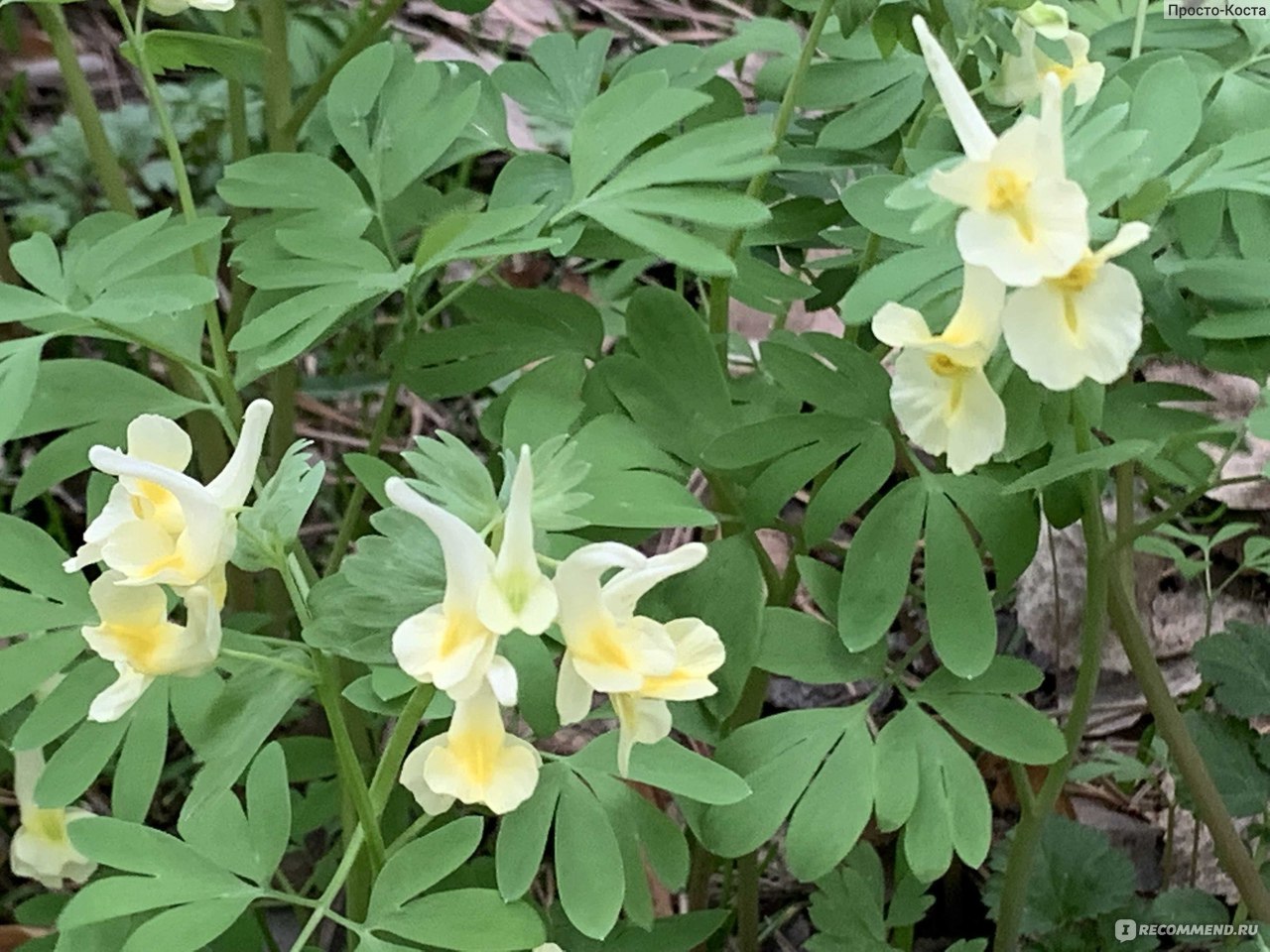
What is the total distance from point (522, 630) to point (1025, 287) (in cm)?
26

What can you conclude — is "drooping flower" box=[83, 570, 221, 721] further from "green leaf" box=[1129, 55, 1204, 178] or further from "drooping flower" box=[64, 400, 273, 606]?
"green leaf" box=[1129, 55, 1204, 178]

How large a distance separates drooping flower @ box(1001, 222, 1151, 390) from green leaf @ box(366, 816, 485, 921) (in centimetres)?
35

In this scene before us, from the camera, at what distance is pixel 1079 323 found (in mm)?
503

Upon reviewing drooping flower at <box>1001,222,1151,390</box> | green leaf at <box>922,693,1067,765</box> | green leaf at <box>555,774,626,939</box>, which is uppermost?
drooping flower at <box>1001,222,1151,390</box>

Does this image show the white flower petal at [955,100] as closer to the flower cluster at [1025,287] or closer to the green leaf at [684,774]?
the flower cluster at [1025,287]

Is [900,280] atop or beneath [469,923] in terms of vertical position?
atop

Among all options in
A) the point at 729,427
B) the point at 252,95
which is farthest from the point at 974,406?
the point at 252,95

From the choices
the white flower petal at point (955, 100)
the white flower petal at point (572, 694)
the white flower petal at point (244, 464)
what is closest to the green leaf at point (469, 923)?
the white flower petal at point (572, 694)

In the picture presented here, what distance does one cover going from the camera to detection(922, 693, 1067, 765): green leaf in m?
0.68

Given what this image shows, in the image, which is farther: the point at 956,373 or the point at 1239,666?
the point at 1239,666

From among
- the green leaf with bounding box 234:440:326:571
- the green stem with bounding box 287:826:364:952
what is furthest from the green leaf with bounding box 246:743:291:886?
the green leaf with bounding box 234:440:326:571

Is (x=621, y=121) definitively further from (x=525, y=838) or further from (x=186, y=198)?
(x=525, y=838)

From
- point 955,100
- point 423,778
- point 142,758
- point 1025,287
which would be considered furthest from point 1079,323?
point 142,758

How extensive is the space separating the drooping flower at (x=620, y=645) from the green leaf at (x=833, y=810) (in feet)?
0.54
